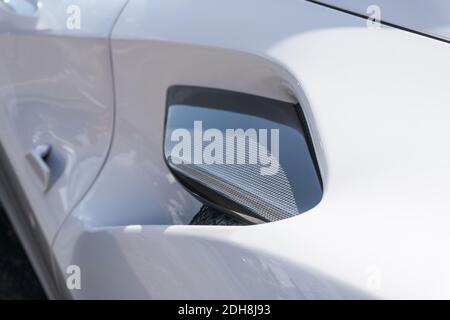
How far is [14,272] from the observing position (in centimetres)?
229

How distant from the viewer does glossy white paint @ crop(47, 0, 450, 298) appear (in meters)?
1.11

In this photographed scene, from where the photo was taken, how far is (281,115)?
4.74ft

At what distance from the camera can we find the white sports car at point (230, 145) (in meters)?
1.15

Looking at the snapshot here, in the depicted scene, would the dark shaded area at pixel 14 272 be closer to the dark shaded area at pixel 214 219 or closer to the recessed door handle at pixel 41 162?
the recessed door handle at pixel 41 162

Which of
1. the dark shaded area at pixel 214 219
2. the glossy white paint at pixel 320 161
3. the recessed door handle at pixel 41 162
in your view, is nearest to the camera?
the glossy white paint at pixel 320 161

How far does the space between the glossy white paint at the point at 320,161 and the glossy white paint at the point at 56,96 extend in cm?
4

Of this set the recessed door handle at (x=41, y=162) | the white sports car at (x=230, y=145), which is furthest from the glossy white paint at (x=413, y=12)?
the recessed door handle at (x=41, y=162)

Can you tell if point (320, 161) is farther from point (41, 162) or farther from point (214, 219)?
point (41, 162)

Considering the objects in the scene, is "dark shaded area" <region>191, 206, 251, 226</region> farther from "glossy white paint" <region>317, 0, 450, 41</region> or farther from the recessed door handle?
"glossy white paint" <region>317, 0, 450, 41</region>

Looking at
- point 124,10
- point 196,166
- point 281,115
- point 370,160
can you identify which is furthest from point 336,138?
point 124,10

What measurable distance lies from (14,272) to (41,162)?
0.77 m

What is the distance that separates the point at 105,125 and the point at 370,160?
0.65 m
